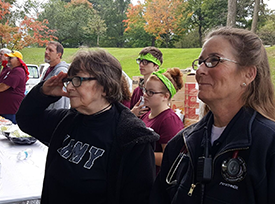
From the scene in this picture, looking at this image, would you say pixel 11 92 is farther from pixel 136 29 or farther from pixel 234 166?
pixel 136 29

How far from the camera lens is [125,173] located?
158cm

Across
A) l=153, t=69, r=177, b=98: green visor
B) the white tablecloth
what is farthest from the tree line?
l=153, t=69, r=177, b=98: green visor

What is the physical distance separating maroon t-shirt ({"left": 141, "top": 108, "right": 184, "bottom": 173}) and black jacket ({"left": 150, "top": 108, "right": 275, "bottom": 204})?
811mm

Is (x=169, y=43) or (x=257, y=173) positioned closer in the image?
(x=257, y=173)

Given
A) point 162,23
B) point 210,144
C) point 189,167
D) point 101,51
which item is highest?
point 162,23

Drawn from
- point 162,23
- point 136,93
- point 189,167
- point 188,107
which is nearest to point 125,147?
point 189,167

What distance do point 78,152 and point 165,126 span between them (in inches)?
37.0

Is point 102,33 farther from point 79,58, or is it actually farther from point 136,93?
point 79,58

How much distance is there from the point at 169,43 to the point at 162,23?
16.7 feet

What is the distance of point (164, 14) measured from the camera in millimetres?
22203

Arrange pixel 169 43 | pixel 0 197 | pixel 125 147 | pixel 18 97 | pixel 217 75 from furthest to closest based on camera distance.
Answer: pixel 169 43
pixel 18 97
pixel 0 197
pixel 125 147
pixel 217 75

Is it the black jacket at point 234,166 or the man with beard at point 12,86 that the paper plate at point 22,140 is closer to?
the black jacket at point 234,166

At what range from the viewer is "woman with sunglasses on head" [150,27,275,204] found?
3.73 ft

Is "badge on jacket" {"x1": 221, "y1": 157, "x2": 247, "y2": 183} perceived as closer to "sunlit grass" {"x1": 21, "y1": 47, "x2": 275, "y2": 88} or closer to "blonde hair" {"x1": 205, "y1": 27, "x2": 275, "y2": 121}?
"blonde hair" {"x1": 205, "y1": 27, "x2": 275, "y2": 121}
